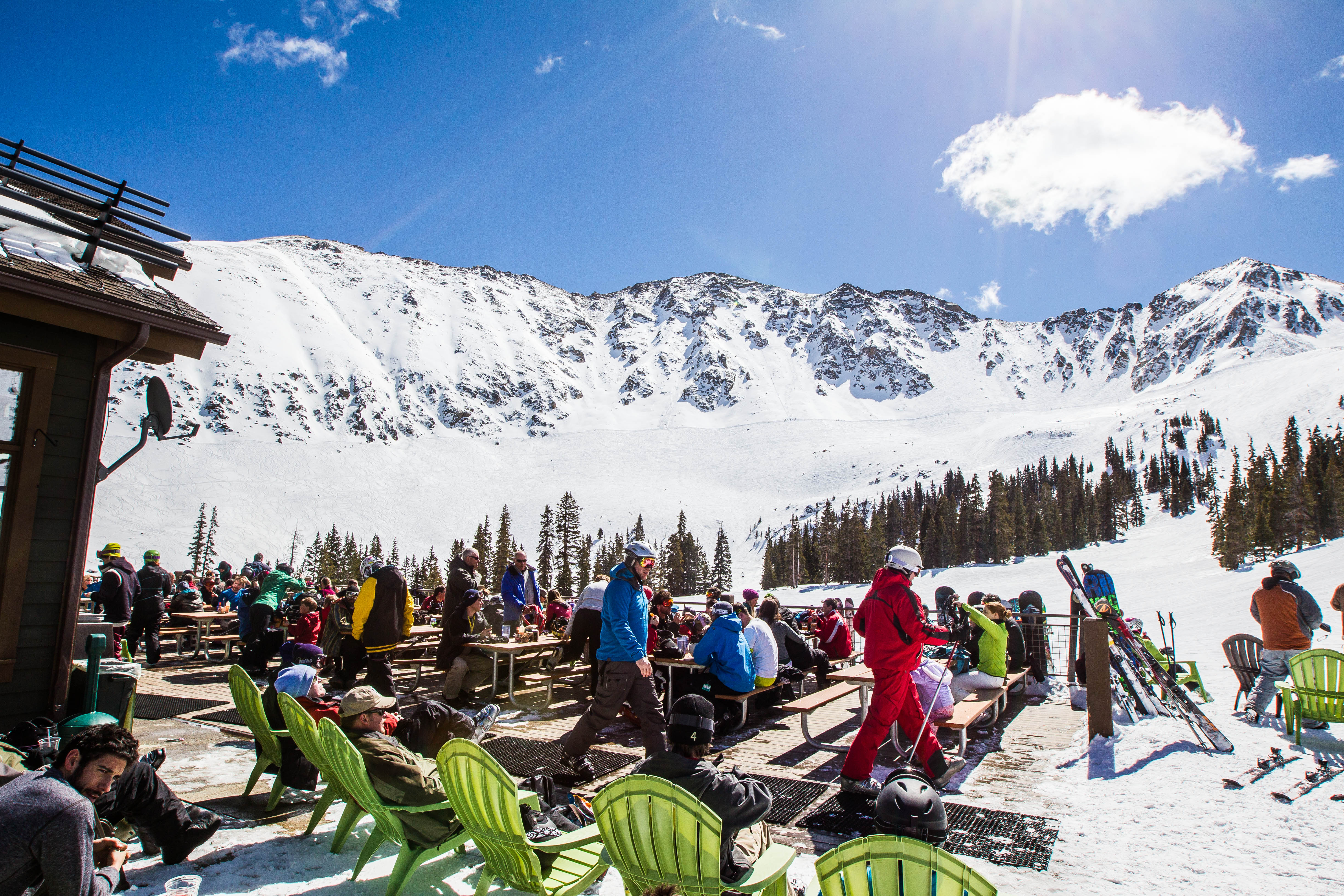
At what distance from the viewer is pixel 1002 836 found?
4098 mm

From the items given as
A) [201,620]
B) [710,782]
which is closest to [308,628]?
[201,620]

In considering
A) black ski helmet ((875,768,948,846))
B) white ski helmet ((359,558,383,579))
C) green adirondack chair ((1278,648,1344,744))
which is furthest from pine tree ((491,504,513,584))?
black ski helmet ((875,768,948,846))

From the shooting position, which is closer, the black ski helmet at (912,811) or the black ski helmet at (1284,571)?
the black ski helmet at (912,811)

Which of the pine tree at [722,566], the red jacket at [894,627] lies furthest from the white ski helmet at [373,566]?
the pine tree at [722,566]

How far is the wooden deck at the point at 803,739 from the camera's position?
16.2ft

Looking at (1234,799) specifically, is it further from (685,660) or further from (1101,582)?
(1101,582)

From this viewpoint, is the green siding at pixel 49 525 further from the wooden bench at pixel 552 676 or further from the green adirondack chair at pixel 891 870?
the green adirondack chair at pixel 891 870

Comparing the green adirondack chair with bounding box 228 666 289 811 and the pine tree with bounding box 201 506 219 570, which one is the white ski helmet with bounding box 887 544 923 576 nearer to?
the green adirondack chair with bounding box 228 666 289 811

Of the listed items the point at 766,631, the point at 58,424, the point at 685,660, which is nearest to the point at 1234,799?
the point at 766,631

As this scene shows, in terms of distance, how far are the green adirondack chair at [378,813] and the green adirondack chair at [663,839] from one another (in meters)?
0.95

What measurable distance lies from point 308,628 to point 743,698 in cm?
A: 603

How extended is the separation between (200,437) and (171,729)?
171 m

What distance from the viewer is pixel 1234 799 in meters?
4.69

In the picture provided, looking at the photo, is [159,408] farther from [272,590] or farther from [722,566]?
[722,566]
